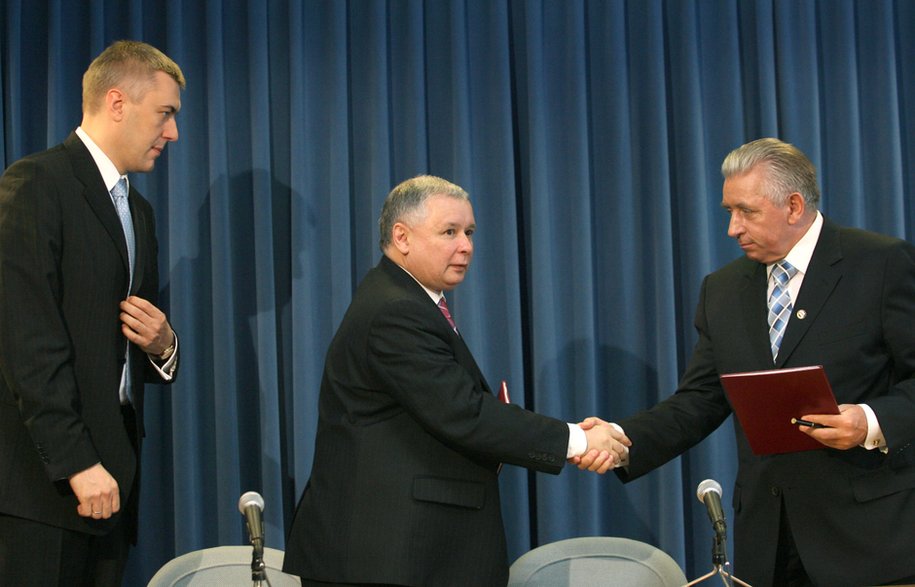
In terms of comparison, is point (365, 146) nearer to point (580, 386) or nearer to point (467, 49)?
point (467, 49)

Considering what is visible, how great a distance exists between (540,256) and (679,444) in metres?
0.98

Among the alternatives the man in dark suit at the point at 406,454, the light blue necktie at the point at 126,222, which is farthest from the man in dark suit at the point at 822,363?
the light blue necktie at the point at 126,222

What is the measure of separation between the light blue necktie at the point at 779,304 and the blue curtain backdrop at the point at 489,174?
0.97 m

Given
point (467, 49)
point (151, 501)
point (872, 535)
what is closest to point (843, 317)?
point (872, 535)

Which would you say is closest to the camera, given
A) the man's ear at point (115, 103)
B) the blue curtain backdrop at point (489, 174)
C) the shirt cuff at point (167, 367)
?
the man's ear at point (115, 103)

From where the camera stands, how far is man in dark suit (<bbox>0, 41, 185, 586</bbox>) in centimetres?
226

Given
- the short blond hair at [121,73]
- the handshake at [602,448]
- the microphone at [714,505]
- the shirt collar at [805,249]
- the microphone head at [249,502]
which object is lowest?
the microphone at [714,505]

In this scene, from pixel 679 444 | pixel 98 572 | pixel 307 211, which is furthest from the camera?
pixel 307 211

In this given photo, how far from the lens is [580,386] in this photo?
3775 mm

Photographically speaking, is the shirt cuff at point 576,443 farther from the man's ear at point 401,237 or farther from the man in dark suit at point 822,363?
the man's ear at point 401,237

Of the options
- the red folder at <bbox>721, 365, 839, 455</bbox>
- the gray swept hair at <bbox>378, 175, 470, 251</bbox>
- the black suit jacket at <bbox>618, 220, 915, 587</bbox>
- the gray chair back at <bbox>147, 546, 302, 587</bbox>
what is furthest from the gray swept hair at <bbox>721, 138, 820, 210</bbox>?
the gray chair back at <bbox>147, 546, 302, 587</bbox>

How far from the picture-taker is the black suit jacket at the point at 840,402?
2512 mm

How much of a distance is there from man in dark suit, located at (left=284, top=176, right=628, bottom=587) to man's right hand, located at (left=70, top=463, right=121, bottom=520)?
52 centimetres

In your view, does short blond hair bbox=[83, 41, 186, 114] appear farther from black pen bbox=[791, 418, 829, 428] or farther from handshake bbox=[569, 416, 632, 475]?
black pen bbox=[791, 418, 829, 428]
